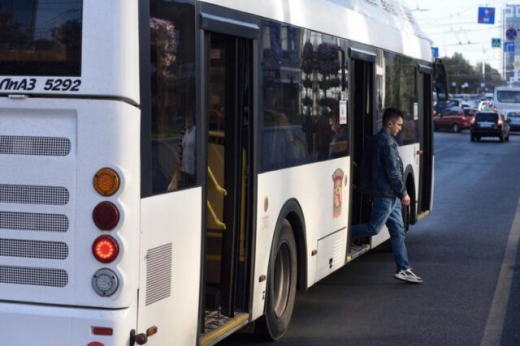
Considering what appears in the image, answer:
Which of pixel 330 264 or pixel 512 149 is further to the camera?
pixel 512 149

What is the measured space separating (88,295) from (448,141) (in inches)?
1886

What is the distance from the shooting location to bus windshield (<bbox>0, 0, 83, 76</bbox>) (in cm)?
583

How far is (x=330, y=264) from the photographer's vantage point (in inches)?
401

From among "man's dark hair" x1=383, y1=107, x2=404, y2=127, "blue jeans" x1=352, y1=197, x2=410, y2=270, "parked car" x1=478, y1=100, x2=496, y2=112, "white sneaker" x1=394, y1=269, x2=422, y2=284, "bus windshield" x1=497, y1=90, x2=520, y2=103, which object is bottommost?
"white sneaker" x1=394, y1=269, x2=422, y2=284

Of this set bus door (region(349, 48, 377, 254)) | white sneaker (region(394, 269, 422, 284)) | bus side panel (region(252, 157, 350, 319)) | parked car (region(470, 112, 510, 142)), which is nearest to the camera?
bus side panel (region(252, 157, 350, 319))

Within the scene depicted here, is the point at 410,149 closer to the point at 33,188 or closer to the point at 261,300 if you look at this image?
the point at 261,300

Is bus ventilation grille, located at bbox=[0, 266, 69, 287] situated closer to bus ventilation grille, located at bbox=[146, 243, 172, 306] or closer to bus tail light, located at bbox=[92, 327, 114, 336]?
bus tail light, located at bbox=[92, 327, 114, 336]

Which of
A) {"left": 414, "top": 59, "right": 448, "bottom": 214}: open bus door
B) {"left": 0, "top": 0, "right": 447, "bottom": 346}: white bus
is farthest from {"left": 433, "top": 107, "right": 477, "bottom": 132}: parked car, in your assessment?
{"left": 0, "top": 0, "right": 447, "bottom": 346}: white bus

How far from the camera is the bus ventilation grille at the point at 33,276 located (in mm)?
5930

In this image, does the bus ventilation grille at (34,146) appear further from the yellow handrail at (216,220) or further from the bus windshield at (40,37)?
the yellow handrail at (216,220)

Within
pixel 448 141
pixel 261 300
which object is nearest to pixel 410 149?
pixel 261 300

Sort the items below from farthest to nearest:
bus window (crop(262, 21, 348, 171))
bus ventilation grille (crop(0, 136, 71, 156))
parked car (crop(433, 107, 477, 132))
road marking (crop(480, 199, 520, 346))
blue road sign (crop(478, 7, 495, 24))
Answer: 1. parked car (crop(433, 107, 477, 132))
2. blue road sign (crop(478, 7, 495, 24))
3. road marking (crop(480, 199, 520, 346))
4. bus window (crop(262, 21, 348, 171))
5. bus ventilation grille (crop(0, 136, 71, 156))

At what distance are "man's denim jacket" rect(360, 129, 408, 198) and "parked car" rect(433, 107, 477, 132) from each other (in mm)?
54237

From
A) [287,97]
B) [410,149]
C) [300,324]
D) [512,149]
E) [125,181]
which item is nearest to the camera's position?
[125,181]
